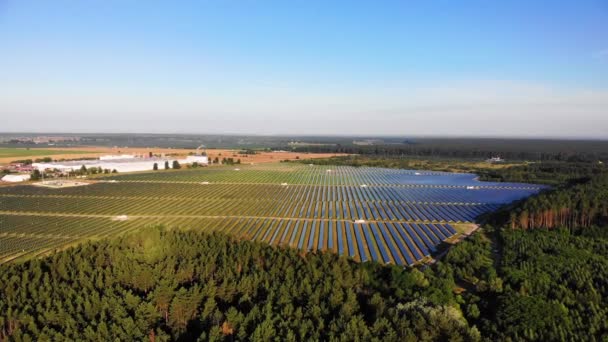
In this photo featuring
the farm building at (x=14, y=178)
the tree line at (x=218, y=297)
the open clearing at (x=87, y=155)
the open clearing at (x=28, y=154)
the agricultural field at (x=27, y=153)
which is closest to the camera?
the tree line at (x=218, y=297)

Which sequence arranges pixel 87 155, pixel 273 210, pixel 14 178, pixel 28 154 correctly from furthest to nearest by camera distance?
pixel 87 155 < pixel 28 154 < pixel 14 178 < pixel 273 210

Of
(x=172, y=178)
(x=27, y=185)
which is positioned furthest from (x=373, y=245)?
(x=27, y=185)

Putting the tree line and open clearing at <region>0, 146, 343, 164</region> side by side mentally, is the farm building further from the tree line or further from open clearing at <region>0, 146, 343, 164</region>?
the tree line

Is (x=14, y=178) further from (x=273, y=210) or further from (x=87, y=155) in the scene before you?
(x=87, y=155)

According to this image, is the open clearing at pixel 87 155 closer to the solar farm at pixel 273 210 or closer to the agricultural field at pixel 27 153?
the agricultural field at pixel 27 153

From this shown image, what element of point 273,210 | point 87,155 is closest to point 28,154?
point 87,155

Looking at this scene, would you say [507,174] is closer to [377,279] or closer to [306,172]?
[306,172]

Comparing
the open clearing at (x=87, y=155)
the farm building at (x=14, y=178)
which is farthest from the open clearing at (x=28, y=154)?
the farm building at (x=14, y=178)

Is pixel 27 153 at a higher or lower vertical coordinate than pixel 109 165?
higher
